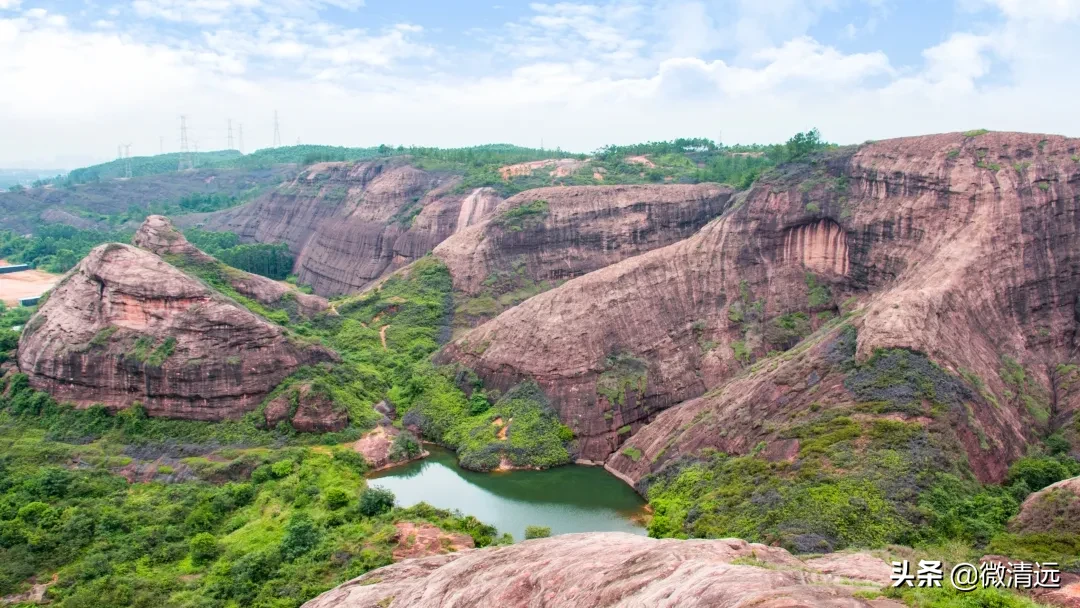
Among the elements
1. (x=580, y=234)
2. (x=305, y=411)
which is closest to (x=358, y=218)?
(x=580, y=234)

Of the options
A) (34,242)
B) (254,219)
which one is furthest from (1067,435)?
(34,242)

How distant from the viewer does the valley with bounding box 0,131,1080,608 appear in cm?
2706

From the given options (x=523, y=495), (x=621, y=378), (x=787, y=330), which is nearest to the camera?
(x=523, y=495)

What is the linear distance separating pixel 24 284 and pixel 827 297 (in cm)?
8580

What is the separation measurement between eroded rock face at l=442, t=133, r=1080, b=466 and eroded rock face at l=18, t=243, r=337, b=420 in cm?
1353

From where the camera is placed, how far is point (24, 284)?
87875mm

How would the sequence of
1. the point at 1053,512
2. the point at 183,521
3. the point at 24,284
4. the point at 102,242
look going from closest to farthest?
the point at 1053,512, the point at 183,521, the point at 24,284, the point at 102,242

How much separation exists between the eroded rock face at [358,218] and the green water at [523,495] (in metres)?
39.5

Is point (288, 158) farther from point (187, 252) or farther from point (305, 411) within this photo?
point (305, 411)

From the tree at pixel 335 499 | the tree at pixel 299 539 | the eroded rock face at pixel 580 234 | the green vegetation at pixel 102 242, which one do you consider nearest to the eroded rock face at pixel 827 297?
the eroded rock face at pixel 580 234

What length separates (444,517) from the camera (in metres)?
33.5

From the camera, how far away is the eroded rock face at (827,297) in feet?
123

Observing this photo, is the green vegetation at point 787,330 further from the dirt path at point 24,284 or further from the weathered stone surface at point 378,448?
the dirt path at point 24,284

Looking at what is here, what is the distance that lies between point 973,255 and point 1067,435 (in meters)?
10.3
